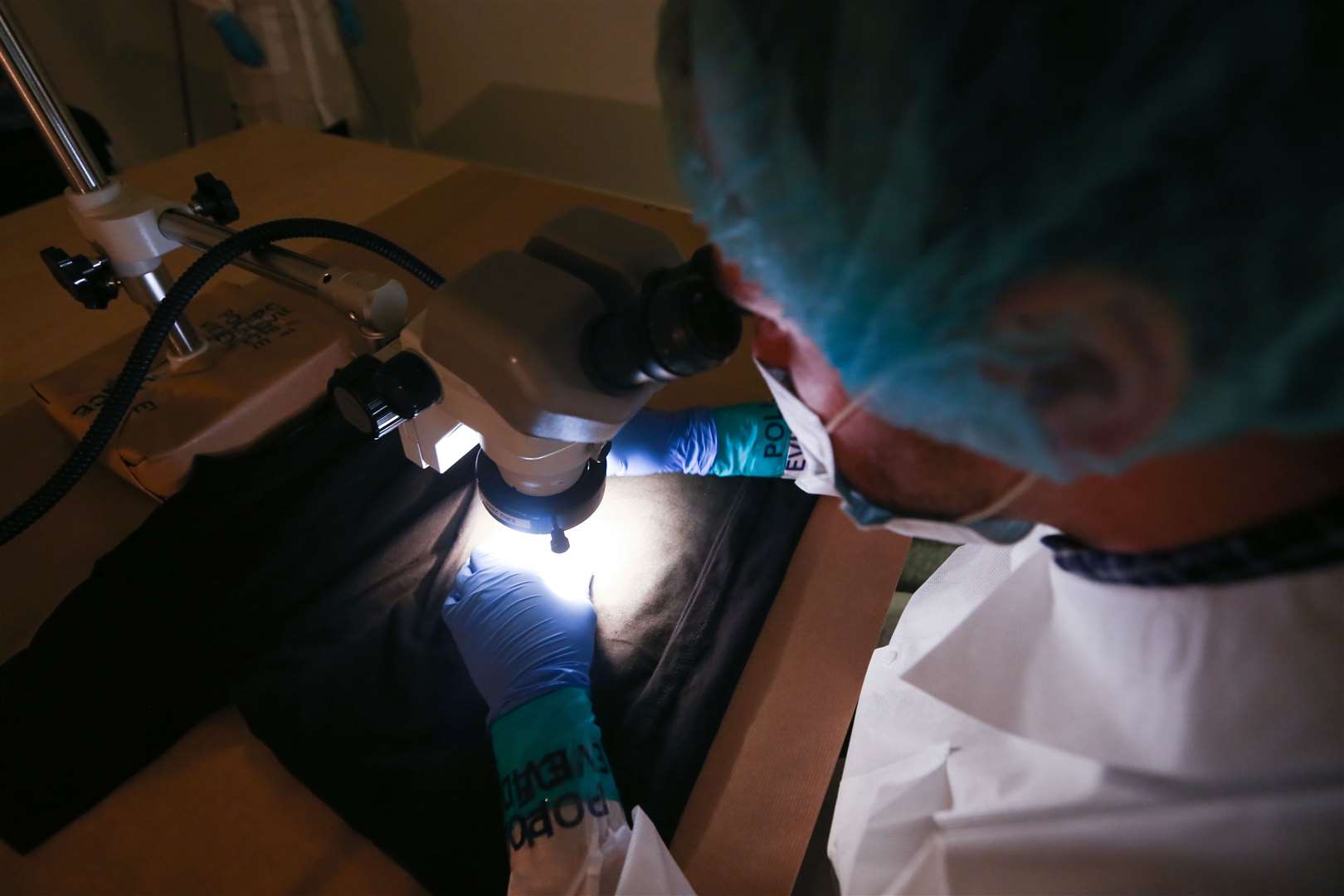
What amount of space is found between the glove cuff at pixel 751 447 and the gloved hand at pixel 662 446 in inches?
0.6

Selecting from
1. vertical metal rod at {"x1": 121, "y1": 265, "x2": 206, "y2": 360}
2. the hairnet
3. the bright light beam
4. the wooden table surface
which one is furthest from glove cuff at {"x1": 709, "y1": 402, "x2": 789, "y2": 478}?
vertical metal rod at {"x1": 121, "y1": 265, "x2": 206, "y2": 360}

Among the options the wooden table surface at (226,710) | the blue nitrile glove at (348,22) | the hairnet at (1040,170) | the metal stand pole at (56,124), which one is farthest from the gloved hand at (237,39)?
the hairnet at (1040,170)

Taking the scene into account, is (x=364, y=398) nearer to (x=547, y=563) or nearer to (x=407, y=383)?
(x=407, y=383)

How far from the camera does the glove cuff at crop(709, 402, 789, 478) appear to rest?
1.10 metres

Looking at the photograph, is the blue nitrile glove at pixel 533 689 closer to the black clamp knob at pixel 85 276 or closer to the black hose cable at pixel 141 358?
the black hose cable at pixel 141 358

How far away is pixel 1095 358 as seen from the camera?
14.9 inches

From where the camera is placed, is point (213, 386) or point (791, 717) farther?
point (213, 386)

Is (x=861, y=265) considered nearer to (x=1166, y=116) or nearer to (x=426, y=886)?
(x=1166, y=116)

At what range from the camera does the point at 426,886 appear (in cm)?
73

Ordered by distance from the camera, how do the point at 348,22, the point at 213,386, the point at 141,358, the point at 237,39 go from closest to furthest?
the point at 141,358 < the point at 213,386 < the point at 237,39 < the point at 348,22

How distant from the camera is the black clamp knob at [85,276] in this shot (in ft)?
2.67

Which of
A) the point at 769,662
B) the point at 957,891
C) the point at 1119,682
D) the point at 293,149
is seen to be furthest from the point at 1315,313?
the point at 293,149

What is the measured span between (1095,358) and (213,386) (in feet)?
→ 3.78

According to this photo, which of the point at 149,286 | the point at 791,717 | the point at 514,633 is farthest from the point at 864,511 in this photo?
the point at 149,286
